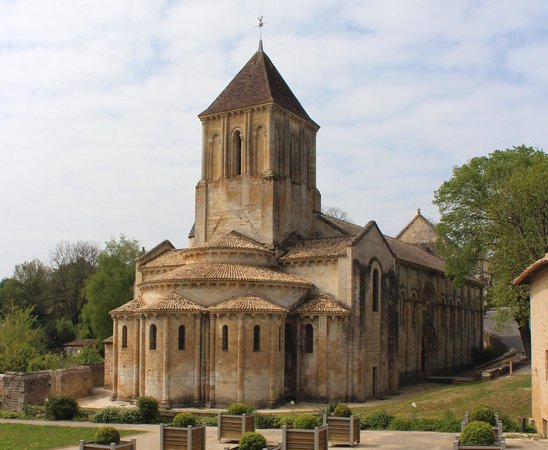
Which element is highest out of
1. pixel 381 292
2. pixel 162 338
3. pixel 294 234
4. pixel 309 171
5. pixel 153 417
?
pixel 309 171

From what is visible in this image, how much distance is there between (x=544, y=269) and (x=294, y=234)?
20.8 meters

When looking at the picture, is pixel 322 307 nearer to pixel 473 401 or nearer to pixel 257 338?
pixel 257 338

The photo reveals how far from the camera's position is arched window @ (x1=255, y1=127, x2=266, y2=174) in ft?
137

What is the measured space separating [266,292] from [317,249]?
4.76 meters

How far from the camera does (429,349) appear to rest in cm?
4950

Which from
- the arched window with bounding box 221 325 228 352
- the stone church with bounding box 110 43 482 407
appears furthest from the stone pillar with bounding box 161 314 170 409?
the arched window with bounding box 221 325 228 352

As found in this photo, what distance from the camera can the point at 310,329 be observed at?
118 feet

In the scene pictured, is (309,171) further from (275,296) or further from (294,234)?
(275,296)

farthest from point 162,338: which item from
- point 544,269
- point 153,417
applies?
point 544,269

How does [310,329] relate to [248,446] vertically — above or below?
above

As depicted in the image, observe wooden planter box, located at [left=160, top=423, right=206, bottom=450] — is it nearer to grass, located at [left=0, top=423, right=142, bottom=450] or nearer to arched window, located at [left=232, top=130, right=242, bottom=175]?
grass, located at [left=0, top=423, right=142, bottom=450]

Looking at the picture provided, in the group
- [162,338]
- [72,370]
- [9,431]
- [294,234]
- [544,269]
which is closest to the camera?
[544,269]

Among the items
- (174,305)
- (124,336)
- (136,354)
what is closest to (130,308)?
(124,336)

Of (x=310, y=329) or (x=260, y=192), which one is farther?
(x=260, y=192)
